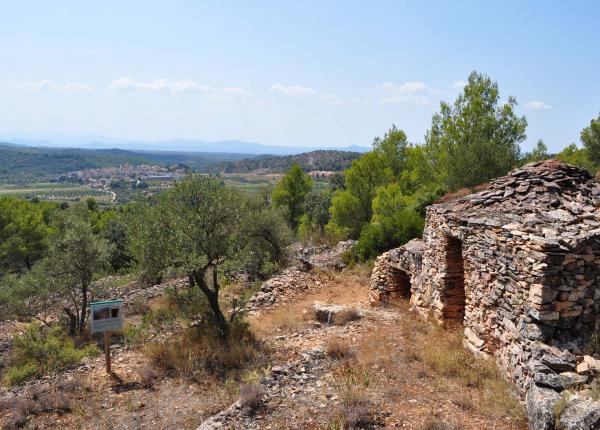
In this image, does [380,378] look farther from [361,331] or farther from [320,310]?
[320,310]

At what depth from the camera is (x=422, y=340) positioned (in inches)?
372

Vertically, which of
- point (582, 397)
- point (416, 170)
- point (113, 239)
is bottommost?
point (113, 239)

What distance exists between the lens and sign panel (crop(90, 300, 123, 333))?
995 cm

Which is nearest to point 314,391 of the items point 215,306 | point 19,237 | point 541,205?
point 215,306

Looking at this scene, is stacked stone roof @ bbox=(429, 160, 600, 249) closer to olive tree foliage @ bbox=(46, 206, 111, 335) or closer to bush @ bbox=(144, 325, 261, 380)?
bush @ bbox=(144, 325, 261, 380)

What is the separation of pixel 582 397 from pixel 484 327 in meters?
2.78

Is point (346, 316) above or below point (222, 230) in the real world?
below

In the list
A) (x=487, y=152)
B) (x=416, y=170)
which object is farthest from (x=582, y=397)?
(x=416, y=170)

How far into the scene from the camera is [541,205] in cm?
837

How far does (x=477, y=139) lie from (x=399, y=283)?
31.9ft

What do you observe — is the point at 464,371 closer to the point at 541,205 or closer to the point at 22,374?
the point at 541,205

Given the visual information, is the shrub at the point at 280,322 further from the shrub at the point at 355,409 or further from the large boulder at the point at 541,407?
the large boulder at the point at 541,407

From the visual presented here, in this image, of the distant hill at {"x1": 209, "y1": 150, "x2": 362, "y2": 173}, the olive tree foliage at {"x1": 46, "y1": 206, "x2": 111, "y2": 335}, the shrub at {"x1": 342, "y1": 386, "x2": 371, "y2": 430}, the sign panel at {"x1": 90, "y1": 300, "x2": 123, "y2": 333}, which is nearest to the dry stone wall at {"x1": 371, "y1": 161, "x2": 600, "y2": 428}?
the shrub at {"x1": 342, "y1": 386, "x2": 371, "y2": 430}

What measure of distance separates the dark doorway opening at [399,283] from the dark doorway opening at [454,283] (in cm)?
346
